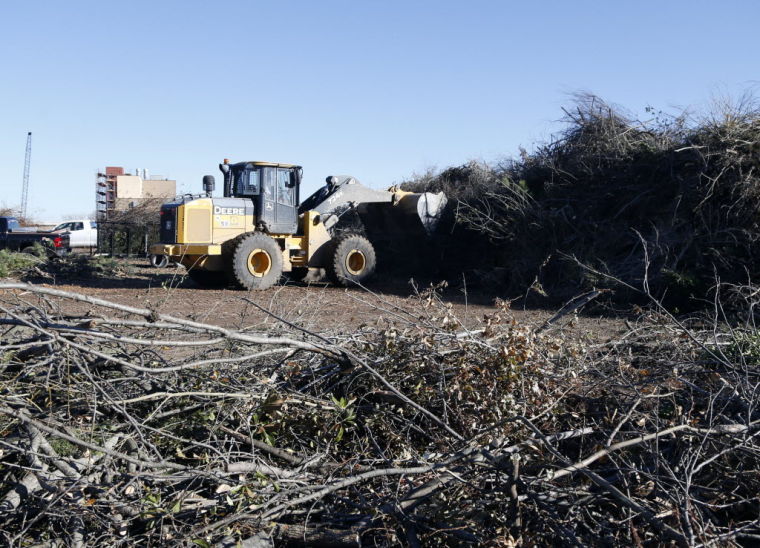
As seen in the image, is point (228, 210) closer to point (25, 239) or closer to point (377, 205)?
point (377, 205)

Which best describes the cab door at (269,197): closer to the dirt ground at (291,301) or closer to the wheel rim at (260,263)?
the wheel rim at (260,263)

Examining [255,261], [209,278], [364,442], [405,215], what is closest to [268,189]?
[255,261]

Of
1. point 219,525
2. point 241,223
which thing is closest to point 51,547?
point 219,525

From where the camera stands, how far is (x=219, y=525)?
3039 mm

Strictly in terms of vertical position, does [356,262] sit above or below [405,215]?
below

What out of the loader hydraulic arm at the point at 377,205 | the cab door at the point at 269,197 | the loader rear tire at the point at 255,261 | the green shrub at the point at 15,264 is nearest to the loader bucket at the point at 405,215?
the loader hydraulic arm at the point at 377,205

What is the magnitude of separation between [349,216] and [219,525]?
47.3 feet

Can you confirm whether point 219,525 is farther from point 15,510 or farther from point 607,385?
point 607,385

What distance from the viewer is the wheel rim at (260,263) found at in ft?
48.5

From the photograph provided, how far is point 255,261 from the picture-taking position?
1506 centimetres

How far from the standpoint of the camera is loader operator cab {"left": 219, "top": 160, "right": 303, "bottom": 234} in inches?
603

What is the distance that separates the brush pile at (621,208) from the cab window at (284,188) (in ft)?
12.2

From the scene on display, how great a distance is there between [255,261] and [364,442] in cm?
1130

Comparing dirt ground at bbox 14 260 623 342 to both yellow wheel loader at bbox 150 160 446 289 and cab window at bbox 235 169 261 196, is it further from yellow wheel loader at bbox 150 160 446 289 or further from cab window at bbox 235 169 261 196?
cab window at bbox 235 169 261 196
